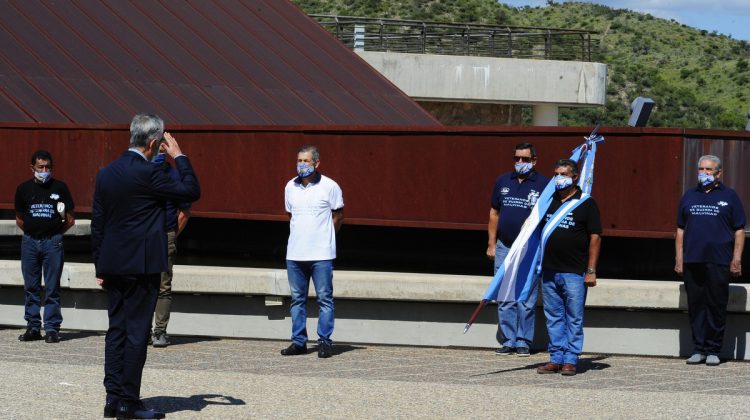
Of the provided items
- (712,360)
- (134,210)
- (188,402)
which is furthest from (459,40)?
(134,210)

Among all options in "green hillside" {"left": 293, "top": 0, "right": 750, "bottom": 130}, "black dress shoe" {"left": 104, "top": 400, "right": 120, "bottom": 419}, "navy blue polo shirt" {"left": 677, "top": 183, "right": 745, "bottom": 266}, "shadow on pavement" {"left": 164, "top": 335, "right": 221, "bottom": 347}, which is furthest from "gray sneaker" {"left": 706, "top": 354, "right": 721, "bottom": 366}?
"green hillside" {"left": 293, "top": 0, "right": 750, "bottom": 130}

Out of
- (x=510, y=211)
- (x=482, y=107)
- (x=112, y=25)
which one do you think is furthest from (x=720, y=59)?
(x=510, y=211)

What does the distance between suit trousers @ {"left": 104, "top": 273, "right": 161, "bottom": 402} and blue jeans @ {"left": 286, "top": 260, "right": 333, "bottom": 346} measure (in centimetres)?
321

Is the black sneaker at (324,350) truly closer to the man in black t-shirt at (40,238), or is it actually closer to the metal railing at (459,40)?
the man in black t-shirt at (40,238)

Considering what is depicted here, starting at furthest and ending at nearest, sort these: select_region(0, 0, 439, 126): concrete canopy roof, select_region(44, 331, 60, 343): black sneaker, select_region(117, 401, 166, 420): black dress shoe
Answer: select_region(0, 0, 439, 126): concrete canopy roof < select_region(44, 331, 60, 343): black sneaker < select_region(117, 401, 166, 420): black dress shoe

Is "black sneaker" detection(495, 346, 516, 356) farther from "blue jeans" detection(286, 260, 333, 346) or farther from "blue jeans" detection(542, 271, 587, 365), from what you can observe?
"blue jeans" detection(286, 260, 333, 346)

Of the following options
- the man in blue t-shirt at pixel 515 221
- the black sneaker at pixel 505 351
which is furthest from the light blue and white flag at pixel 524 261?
the black sneaker at pixel 505 351

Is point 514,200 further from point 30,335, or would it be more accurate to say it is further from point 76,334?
point 30,335

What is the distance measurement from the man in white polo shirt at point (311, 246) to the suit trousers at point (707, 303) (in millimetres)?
3180

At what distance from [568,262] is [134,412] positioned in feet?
13.3

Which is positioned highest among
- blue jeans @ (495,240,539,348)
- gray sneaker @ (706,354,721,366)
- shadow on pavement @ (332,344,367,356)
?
blue jeans @ (495,240,539,348)

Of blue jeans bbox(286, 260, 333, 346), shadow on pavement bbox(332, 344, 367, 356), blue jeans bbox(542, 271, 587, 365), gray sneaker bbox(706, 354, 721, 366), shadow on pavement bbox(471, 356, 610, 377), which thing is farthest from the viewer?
shadow on pavement bbox(332, 344, 367, 356)

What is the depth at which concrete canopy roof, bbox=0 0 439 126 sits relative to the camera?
57.3ft

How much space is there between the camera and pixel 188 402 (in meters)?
8.76
